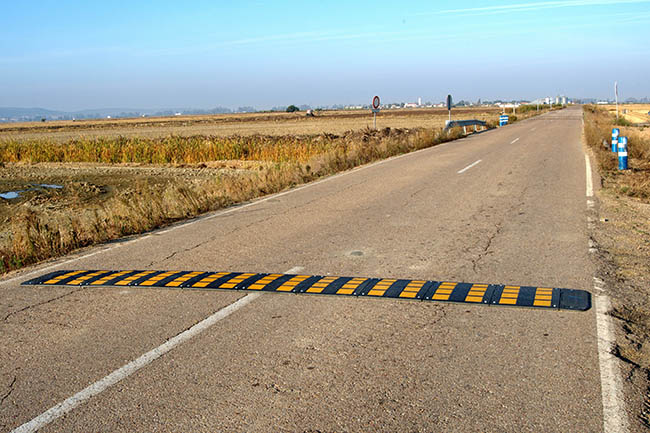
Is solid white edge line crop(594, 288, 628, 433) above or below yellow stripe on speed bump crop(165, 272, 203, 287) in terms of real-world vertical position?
below

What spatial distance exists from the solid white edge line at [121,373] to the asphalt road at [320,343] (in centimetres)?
7

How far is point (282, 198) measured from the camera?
12062 mm

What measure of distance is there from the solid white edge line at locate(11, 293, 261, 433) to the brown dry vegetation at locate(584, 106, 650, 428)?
3087 millimetres

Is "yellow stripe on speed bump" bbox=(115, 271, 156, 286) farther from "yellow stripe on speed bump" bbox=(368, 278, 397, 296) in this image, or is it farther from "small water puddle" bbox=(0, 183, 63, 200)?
"small water puddle" bbox=(0, 183, 63, 200)

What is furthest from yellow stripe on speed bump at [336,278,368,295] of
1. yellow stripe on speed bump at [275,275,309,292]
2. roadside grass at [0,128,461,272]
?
roadside grass at [0,128,461,272]

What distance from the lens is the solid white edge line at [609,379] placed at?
3298mm

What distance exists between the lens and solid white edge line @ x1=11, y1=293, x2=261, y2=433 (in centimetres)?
347

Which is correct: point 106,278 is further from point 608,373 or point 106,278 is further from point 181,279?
point 608,373

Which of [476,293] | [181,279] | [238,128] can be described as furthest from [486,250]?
[238,128]

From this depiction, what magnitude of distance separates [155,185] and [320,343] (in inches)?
543

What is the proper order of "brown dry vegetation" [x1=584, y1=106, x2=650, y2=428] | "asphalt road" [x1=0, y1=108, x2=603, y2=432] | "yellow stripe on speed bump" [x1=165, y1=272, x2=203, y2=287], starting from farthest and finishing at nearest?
1. "yellow stripe on speed bump" [x1=165, y1=272, x2=203, y2=287]
2. "brown dry vegetation" [x1=584, y1=106, x2=650, y2=428]
3. "asphalt road" [x1=0, y1=108, x2=603, y2=432]

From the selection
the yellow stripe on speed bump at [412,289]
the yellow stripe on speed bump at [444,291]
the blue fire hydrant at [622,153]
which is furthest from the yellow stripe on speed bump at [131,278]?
the blue fire hydrant at [622,153]

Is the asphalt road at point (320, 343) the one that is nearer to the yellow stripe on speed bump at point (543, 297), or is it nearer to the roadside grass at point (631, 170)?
the yellow stripe on speed bump at point (543, 297)

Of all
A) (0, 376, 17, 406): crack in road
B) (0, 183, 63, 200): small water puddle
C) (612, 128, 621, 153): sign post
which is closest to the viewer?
(0, 376, 17, 406): crack in road
